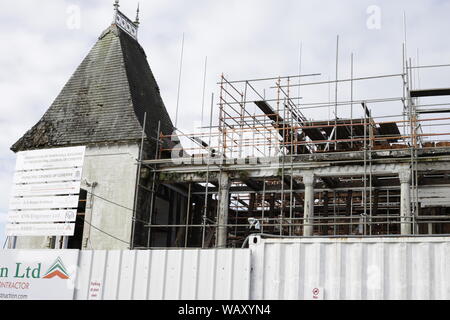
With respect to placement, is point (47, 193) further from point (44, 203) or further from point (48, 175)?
point (48, 175)

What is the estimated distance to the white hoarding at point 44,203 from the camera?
61.0 feet

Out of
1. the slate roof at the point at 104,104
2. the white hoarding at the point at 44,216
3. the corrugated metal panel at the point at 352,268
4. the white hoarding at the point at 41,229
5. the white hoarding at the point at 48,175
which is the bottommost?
the corrugated metal panel at the point at 352,268

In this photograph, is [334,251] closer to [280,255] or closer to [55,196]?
[280,255]

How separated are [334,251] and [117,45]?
19666 mm

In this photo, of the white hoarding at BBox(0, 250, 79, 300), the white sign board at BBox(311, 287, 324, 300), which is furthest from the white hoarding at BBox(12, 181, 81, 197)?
the white sign board at BBox(311, 287, 324, 300)

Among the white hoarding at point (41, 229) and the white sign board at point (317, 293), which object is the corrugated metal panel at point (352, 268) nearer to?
the white sign board at point (317, 293)

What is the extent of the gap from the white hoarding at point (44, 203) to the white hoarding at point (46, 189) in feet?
0.58

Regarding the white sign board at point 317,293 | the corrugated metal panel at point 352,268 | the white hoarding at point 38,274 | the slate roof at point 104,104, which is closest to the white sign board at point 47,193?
the white hoarding at point 38,274

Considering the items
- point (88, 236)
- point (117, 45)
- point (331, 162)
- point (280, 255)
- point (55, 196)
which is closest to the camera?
point (280, 255)

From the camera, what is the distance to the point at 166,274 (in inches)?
476

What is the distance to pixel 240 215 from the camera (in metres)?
28.5

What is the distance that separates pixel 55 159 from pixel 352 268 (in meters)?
11.7
